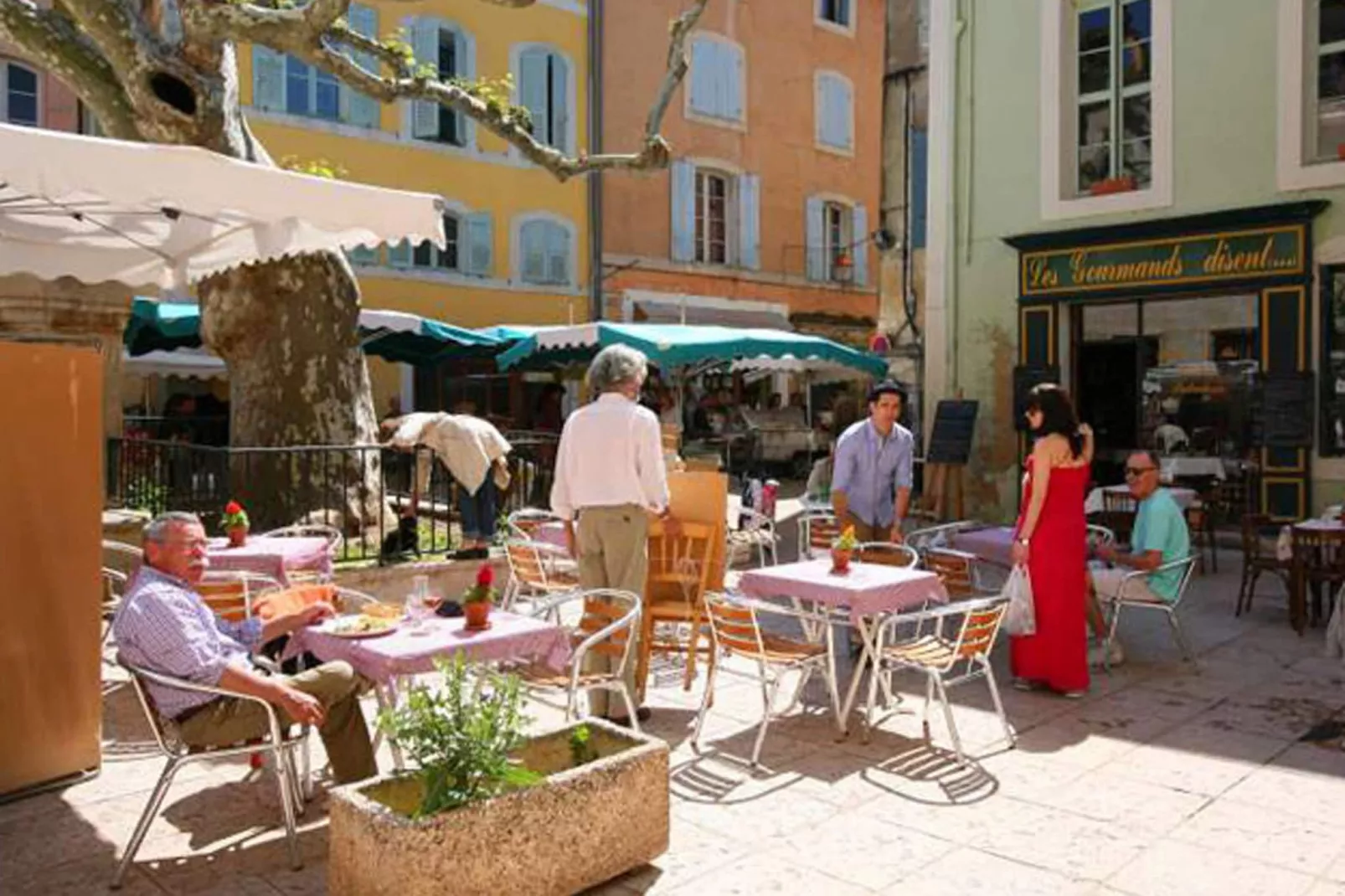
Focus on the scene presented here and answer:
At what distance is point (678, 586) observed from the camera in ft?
20.5

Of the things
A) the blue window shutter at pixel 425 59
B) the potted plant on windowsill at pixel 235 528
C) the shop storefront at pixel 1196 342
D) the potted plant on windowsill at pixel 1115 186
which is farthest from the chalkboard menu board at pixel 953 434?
the blue window shutter at pixel 425 59

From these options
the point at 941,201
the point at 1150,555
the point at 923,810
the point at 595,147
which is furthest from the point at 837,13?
the point at 923,810

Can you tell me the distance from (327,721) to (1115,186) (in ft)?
36.3

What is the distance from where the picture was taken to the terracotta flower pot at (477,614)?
169 inches

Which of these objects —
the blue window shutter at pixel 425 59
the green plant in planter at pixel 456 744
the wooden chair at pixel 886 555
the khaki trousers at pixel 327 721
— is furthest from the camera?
the blue window shutter at pixel 425 59

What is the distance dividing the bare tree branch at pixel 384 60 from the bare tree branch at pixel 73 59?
92 cm

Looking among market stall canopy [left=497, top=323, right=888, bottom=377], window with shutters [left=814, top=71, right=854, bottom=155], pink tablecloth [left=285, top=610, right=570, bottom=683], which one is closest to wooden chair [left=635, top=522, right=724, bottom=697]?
pink tablecloth [left=285, top=610, right=570, bottom=683]

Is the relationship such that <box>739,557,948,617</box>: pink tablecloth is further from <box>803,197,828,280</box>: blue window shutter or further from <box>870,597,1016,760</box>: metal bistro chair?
<box>803,197,828,280</box>: blue window shutter

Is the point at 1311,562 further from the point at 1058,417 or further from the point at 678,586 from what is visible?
the point at 678,586

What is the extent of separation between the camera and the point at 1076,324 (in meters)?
13.1

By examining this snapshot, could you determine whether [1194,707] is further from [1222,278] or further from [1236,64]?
Result: [1236,64]

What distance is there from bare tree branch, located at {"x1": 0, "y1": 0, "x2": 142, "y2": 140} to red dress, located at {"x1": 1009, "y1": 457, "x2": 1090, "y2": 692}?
7.12 metres

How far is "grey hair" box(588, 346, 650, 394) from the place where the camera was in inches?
206

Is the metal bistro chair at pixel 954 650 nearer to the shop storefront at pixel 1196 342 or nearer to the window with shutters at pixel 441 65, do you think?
the shop storefront at pixel 1196 342
